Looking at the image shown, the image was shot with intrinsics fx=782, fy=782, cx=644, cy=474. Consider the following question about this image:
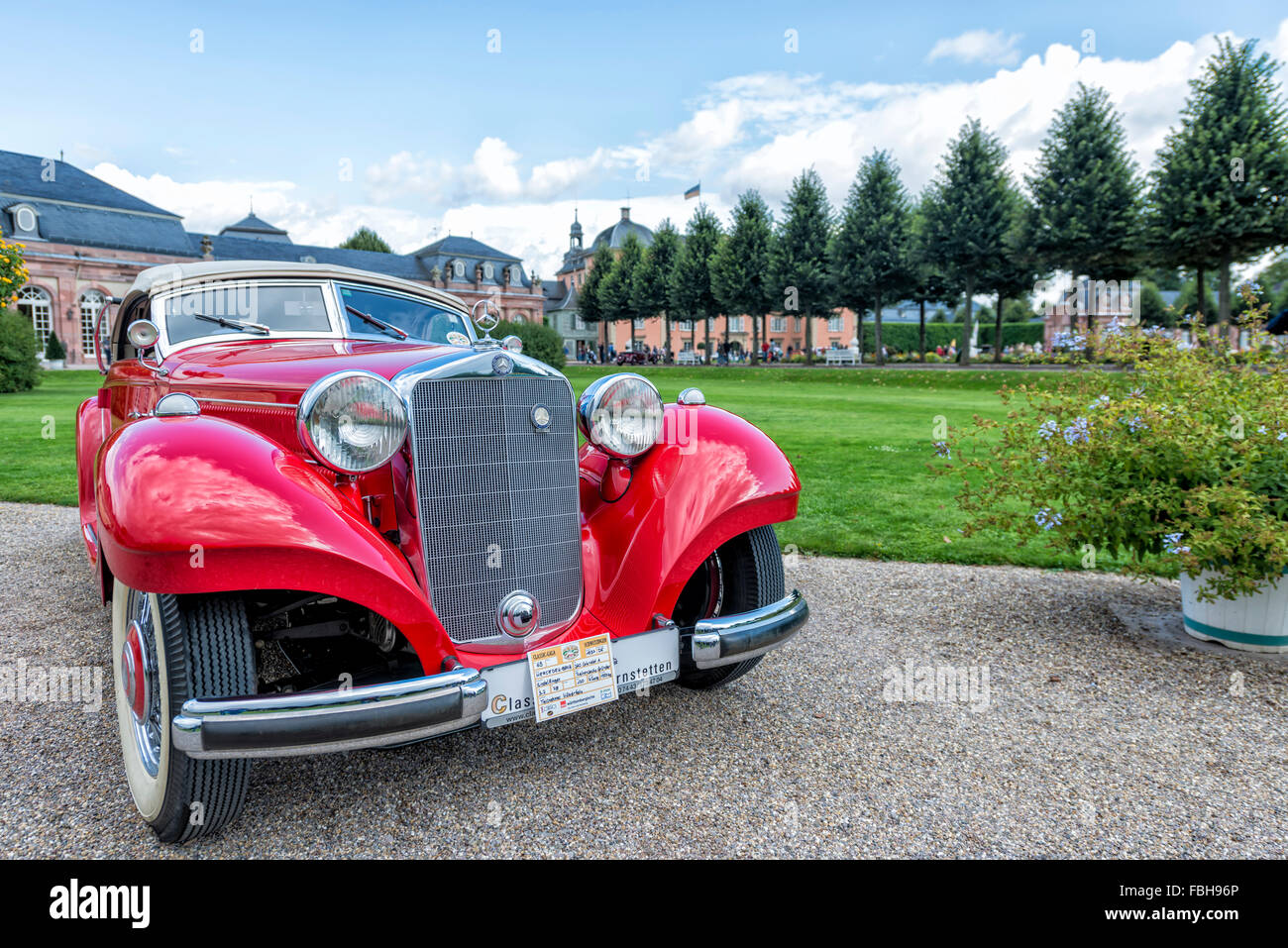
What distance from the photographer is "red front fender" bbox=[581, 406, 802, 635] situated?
2893 mm

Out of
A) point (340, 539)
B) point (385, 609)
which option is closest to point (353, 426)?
point (340, 539)

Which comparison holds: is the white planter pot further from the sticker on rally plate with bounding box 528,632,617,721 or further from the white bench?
the white bench

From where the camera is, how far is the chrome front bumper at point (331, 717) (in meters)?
2.04

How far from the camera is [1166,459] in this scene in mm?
3926

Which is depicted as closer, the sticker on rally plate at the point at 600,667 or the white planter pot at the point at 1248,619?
the sticker on rally plate at the point at 600,667

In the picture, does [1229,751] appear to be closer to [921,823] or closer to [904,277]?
[921,823]

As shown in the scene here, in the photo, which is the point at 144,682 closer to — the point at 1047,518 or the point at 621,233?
the point at 1047,518

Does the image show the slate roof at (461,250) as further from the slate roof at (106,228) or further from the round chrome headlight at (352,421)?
the round chrome headlight at (352,421)

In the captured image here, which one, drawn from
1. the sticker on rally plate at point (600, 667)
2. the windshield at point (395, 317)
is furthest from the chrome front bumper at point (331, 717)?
the windshield at point (395, 317)

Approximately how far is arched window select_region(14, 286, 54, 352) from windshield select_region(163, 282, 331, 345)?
4940cm

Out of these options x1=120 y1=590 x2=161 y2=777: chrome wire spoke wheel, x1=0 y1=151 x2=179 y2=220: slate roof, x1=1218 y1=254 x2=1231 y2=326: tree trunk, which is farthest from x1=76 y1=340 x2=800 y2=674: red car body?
x1=0 y1=151 x2=179 y2=220: slate roof

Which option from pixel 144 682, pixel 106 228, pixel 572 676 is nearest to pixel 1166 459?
pixel 572 676

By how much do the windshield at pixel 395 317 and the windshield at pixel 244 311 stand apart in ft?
0.45

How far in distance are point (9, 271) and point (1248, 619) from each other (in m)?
29.1
